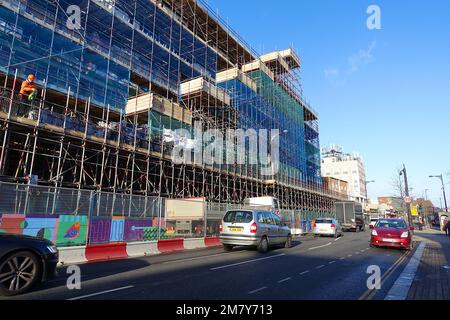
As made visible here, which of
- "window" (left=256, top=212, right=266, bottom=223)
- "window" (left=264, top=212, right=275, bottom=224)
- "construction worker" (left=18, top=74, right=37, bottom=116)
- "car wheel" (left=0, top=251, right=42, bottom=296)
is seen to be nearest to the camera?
"car wheel" (left=0, top=251, right=42, bottom=296)

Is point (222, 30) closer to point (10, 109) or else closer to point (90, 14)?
point (90, 14)

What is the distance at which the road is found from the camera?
5.68 m

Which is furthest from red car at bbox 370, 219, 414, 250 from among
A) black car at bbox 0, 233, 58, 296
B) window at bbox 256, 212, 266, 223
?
black car at bbox 0, 233, 58, 296

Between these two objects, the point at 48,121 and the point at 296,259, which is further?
the point at 48,121

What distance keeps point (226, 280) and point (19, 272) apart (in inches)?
161

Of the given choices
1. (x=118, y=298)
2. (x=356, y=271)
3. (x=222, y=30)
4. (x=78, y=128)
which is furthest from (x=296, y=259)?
(x=222, y=30)

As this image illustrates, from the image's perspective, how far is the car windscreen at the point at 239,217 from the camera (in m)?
12.3

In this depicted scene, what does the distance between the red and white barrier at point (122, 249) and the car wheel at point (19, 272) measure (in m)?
3.98

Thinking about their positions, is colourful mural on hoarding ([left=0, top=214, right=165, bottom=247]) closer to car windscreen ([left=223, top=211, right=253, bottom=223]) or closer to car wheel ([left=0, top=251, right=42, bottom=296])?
car windscreen ([left=223, top=211, right=253, bottom=223])

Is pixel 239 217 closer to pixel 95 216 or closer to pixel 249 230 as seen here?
pixel 249 230

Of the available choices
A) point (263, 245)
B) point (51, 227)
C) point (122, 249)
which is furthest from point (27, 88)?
point (263, 245)

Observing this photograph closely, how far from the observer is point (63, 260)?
9.51m

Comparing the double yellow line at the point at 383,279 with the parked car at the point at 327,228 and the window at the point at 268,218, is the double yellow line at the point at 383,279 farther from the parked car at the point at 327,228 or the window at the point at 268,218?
the parked car at the point at 327,228
